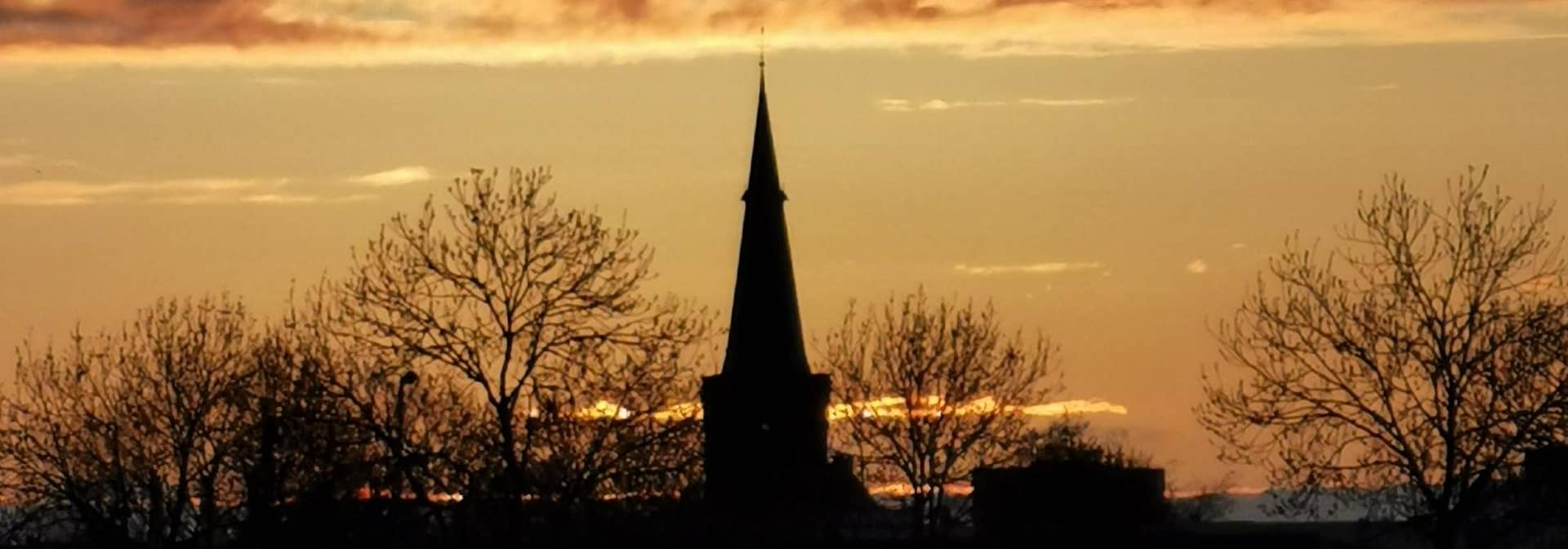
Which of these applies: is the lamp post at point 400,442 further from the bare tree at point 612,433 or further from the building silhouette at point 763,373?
the building silhouette at point 763,373

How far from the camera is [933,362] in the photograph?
100m

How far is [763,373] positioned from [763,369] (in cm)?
18

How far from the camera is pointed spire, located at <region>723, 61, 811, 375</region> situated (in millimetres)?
136125

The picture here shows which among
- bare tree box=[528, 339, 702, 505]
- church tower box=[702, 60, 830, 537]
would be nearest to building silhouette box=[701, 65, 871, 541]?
church tower box=[702, 60, 830, 537]

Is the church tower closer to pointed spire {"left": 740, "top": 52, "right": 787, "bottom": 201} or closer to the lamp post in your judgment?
pointed spire {"left": 740, "top": 52, "right": 787, "bottom": 201}

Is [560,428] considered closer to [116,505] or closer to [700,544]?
[700,544]

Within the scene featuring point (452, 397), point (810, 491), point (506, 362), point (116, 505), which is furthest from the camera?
point (810, 491)

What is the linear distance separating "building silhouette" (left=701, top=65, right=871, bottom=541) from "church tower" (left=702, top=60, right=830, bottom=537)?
0.11 feet

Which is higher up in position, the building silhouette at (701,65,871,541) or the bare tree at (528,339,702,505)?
the building silhouette at (701,65,871,541)

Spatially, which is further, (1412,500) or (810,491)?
(810,491)

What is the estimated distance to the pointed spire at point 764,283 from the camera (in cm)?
13612

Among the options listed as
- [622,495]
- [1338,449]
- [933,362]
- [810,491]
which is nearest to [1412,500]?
[1338,449]

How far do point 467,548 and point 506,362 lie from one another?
5.00 metres

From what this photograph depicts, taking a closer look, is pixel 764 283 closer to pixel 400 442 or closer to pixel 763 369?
pixel 763 369
